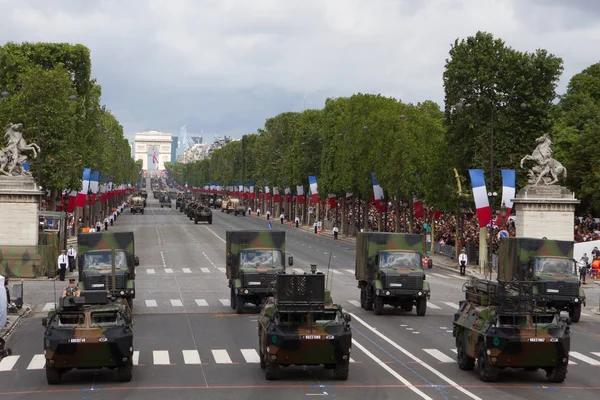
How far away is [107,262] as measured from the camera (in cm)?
4072

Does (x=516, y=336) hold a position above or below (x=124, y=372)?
above

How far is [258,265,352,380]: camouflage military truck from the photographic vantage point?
80.5ft

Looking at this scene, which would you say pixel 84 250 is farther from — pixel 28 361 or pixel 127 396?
Answer: pixel 127 396

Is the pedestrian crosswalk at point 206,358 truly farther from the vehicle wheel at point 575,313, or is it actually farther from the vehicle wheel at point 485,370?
the vehicle wheel at point 575,313

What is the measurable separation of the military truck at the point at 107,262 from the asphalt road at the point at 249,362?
154cm

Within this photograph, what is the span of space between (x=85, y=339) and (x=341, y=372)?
18.9ft

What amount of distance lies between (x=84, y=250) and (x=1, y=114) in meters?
38.0

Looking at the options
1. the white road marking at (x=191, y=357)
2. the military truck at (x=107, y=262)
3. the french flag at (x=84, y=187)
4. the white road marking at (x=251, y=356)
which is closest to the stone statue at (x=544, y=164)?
the military truck at (x=107, y=262)

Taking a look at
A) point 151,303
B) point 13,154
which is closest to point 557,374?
point 151,303

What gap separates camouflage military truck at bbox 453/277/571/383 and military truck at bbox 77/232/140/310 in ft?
54.2

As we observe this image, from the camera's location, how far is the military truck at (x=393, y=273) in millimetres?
38906

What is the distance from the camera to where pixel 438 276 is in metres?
62.6

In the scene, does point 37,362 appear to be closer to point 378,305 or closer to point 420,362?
point 420,362

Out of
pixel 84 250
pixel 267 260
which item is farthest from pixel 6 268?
pixel 267 260
